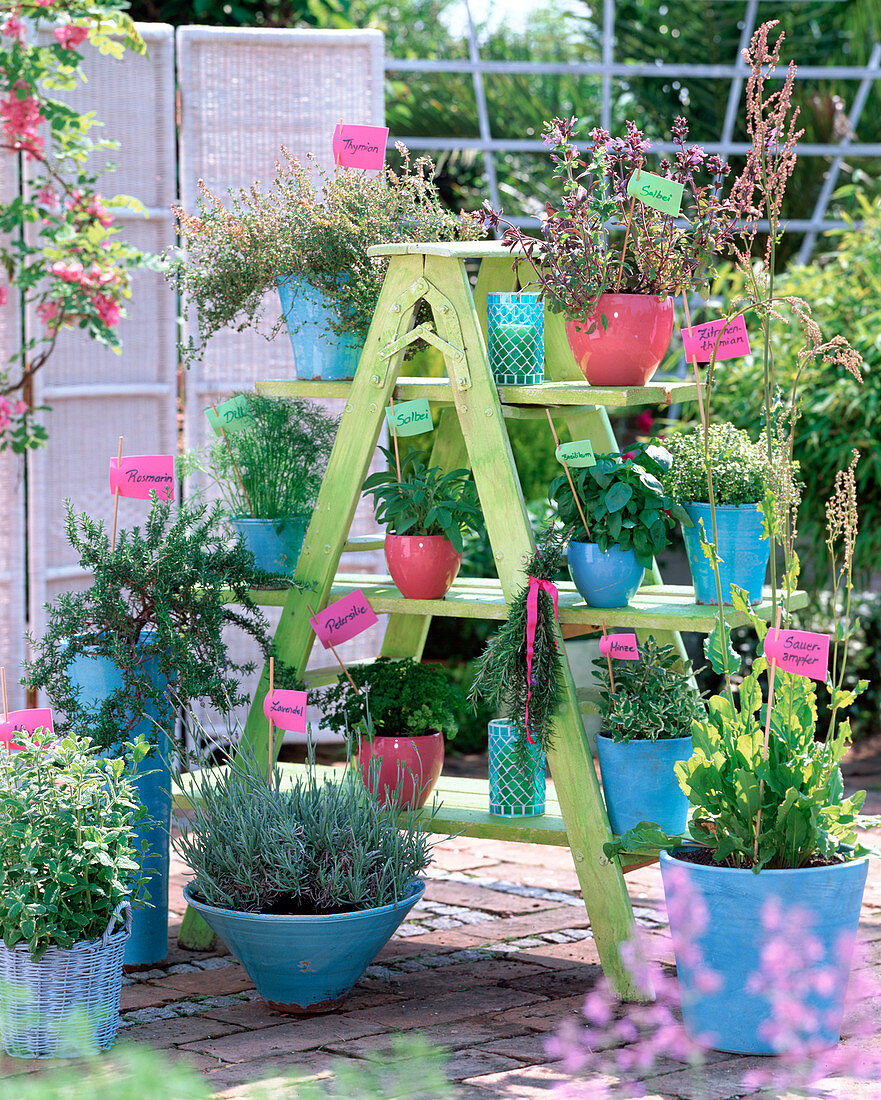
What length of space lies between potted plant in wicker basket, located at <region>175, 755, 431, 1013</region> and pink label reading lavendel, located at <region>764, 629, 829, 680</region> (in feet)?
2.86

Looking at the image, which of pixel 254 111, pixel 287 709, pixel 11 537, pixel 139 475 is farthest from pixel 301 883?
pixel 254 111

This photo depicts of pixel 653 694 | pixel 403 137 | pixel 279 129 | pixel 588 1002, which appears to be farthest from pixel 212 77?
pixel 403 137

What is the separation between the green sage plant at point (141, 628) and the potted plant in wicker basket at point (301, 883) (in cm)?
25

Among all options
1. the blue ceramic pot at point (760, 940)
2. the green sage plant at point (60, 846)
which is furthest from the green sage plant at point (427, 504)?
the blue ceramic pot at point (760, 940)

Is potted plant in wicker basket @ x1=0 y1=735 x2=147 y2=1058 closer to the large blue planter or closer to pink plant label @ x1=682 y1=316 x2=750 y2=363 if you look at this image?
the large blue planter

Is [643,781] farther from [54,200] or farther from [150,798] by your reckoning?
[54,200]

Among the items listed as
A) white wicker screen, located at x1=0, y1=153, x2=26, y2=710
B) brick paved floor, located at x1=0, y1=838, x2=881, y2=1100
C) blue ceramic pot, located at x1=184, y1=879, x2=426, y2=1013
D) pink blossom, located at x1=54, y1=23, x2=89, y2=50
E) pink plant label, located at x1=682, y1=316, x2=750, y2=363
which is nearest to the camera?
brick paved floor, located at x1=0, y1=838, x2=881, y2=1100

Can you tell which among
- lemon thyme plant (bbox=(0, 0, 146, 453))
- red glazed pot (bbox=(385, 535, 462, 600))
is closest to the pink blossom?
lemon thyme plant (bbox=(0, 0, 146, 453))

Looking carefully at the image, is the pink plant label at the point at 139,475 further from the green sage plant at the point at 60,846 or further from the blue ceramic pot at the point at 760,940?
the blue ceramic pot at the point at 760,940

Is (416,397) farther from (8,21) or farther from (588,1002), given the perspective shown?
(8,21)

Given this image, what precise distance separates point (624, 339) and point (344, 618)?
2.88 feet

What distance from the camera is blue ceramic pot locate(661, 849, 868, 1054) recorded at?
107 inches

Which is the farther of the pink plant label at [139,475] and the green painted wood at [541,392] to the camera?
the pink plant label at [139,475]

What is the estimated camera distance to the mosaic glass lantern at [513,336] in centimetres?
326
